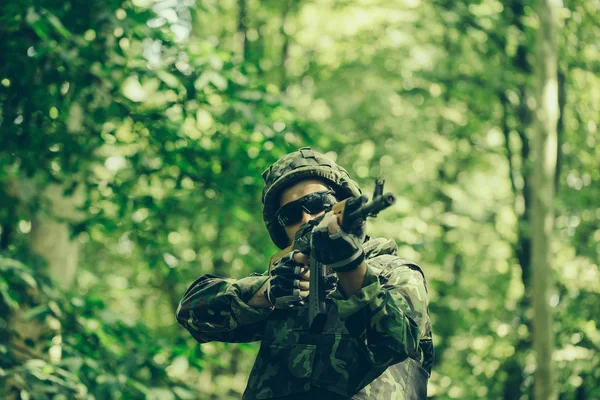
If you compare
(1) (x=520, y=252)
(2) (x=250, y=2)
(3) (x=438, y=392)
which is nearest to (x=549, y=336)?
(3) (x=438, y=392)

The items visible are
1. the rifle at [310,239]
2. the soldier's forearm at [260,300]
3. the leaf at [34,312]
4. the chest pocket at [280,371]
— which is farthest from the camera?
the leaf at [34,312]

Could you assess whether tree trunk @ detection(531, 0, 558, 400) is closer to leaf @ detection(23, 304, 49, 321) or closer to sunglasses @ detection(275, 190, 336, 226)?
leaf @ detection(23, 304, 49, 321)

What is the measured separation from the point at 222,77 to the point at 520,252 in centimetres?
616

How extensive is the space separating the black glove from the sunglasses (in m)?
0.24

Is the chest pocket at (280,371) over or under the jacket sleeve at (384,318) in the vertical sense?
under

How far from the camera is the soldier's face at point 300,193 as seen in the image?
9.20ft

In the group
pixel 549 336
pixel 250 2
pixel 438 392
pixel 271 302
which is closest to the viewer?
pixel 271 302

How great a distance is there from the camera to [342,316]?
2.27 meters

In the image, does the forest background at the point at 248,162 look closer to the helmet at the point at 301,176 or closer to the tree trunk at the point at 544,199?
the tree trunk at the point at 544,199

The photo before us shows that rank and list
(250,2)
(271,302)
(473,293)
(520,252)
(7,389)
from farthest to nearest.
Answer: (250,2) → (473,293) → (520,252) → (7,389) → (271,302)

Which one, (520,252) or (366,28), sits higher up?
(366,28)

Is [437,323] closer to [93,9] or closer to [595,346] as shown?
[595,346]

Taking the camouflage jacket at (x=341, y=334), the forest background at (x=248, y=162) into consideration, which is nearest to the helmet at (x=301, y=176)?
the camouflage jacket at (x=341, y=334)

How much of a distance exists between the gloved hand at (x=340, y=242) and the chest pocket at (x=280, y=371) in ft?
1.66
